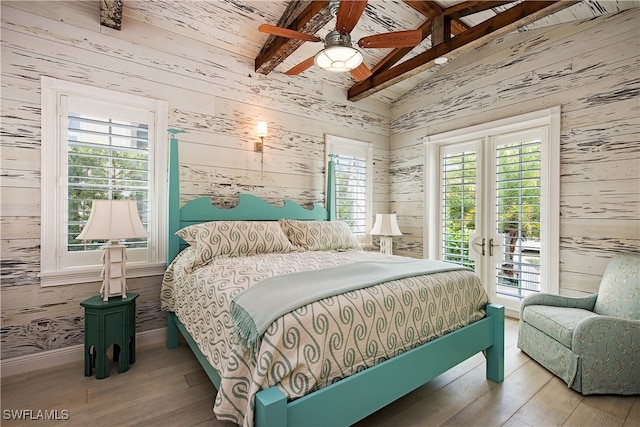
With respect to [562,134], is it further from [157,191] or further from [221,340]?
[157,191]

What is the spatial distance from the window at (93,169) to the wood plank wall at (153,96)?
81 mm

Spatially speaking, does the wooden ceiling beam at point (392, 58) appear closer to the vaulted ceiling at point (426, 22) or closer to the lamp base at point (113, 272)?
the vaulted ceiling at point (426, 22)

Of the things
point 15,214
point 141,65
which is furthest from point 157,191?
point 141,65

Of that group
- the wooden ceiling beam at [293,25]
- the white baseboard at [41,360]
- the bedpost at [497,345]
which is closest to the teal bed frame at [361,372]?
the bedpost at [497,345]

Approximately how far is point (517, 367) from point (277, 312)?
220 centimetres

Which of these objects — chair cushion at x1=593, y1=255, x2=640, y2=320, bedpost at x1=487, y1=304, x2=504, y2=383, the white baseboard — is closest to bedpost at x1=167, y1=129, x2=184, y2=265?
the white baseboard

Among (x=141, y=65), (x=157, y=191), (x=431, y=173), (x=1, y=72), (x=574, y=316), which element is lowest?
(x=574, y=316)

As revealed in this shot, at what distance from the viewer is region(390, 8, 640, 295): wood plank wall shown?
106 inches

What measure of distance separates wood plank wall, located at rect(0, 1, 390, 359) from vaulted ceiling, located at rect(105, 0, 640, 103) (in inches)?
1.1

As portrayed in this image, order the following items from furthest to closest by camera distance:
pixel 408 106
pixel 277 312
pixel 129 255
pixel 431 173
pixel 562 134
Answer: pixel 408 106, pixel 431 173, pixel 562 134, pixel 129 255, pixel 277 312

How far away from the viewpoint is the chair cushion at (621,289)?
2.29 meters

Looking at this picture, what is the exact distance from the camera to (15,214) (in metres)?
2.33

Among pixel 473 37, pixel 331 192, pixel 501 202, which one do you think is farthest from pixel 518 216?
pixel 331 192

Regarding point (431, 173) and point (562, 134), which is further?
point (431, 173)
